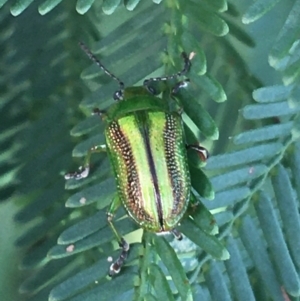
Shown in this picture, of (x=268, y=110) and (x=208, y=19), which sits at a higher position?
(x=208, y=19)

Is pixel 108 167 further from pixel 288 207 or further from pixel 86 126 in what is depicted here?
pixel 288 207

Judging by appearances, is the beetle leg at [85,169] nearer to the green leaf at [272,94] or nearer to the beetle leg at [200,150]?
the beetle leg at [200,150]

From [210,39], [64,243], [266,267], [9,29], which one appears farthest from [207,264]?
[9,29]

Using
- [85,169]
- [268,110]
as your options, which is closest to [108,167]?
[85,169]

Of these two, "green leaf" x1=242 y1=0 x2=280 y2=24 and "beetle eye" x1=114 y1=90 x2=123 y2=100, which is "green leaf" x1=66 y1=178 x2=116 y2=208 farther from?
"green leaf" x1=242 y1=0 x2=280 y2=24

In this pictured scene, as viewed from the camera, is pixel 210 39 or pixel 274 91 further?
pixel 210 39

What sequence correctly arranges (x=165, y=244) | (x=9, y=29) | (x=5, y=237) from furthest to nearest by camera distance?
(x=5, y=237), (x=9, y=29), (x=165, y=244)

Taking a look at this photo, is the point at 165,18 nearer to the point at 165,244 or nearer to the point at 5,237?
the point at 165,244
